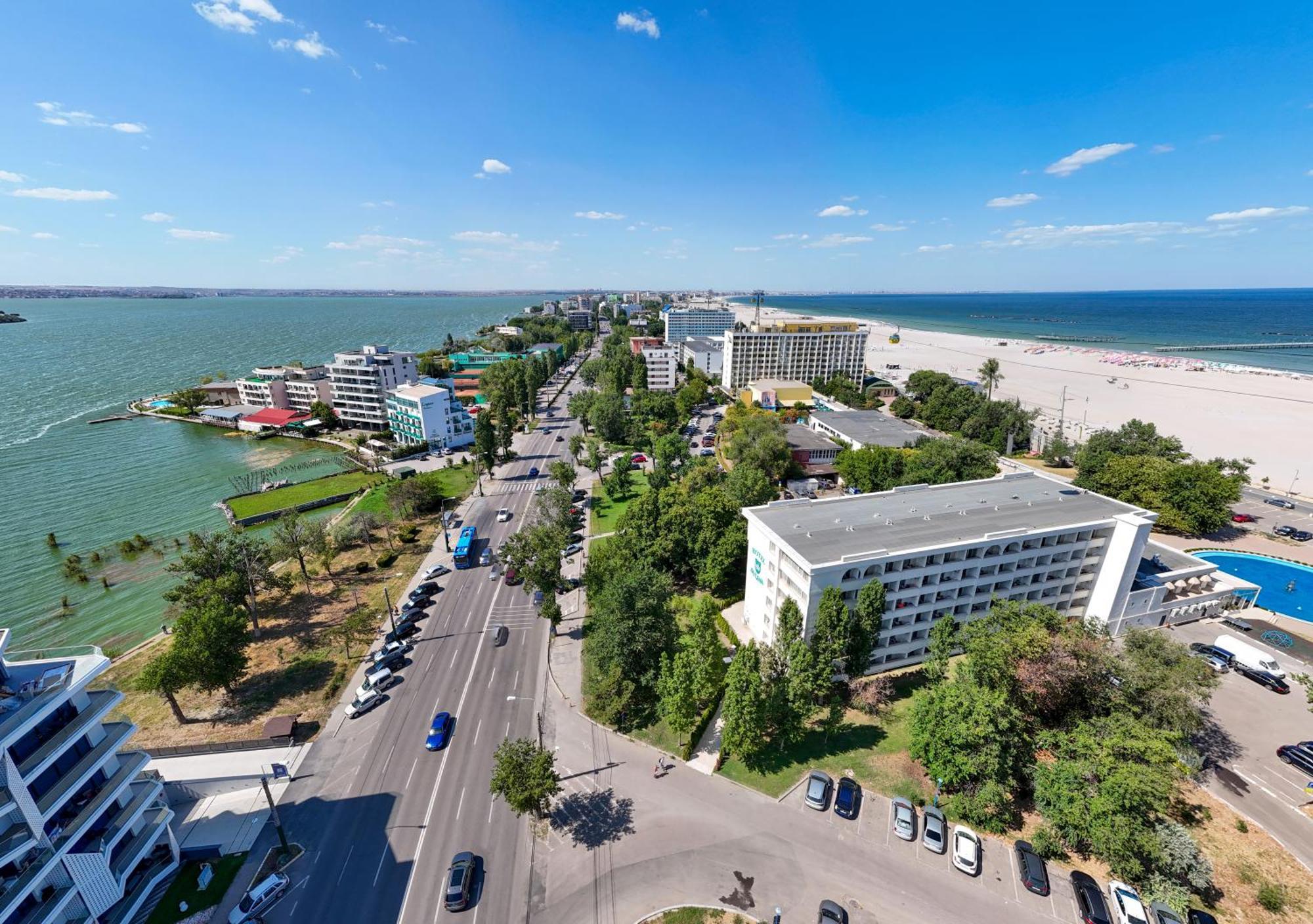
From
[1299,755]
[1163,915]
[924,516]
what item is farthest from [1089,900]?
[924,516]

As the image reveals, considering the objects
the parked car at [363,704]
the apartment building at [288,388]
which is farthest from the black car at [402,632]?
the apartment building at [288,388]

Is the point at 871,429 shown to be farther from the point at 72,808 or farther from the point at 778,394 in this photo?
the point at 72,808

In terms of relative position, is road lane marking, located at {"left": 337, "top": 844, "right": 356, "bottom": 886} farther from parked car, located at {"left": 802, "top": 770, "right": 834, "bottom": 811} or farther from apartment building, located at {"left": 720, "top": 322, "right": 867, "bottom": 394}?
apartment building, located at {"left": 720, "top": 322, "right": 867, "bottom": 394}

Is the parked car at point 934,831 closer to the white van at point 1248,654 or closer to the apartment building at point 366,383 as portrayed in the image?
the white van at point 1248,654

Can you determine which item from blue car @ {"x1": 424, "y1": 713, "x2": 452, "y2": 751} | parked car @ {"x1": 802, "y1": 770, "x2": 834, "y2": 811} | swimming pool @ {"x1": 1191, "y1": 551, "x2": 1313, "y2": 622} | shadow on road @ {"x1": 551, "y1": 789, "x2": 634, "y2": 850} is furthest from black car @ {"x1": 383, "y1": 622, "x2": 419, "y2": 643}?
swimming pool @ {"x1": 1191, "y1": 551, "x2": 1313, "y2": 622}

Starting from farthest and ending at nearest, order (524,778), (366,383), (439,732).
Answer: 1. (366,383)
2. (439,732)
3. (524,778)
